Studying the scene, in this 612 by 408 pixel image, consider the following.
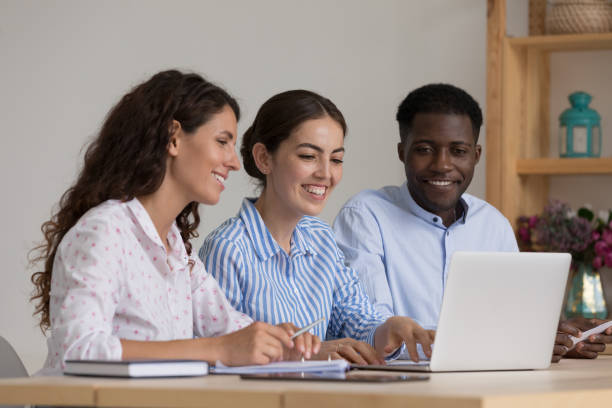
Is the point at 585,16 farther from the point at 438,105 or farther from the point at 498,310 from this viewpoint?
the point at 498,310

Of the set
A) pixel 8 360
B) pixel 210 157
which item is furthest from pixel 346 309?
pixel 8 360

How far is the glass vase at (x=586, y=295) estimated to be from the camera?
10.7 feet

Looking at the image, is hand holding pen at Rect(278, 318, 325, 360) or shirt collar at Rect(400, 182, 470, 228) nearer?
hand holding pen at Rect(278, 318, 325, 360)

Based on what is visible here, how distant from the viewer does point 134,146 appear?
1767mm

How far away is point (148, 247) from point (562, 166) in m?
2.07

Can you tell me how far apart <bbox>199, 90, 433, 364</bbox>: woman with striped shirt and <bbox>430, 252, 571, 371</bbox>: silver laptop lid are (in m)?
0.44

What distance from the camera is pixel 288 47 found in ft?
12.5

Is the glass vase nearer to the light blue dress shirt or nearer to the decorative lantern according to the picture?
the decorative lantern

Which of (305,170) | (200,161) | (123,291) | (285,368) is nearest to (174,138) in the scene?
(200,161)

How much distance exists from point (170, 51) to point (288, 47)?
495 mm

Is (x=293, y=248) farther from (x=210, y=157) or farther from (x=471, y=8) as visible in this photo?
(x=471, y=8)

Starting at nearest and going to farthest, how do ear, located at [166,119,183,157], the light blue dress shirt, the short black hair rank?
ear, located at [166,119,183,157] → the light blue dress shirt → the short black hair

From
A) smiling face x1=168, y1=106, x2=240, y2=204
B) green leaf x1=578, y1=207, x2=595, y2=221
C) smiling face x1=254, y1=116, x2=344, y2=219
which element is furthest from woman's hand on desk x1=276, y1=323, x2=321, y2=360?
green leaf x1=578, y1=207, x2=595, y2=221

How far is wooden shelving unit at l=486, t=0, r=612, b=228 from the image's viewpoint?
3314mm
